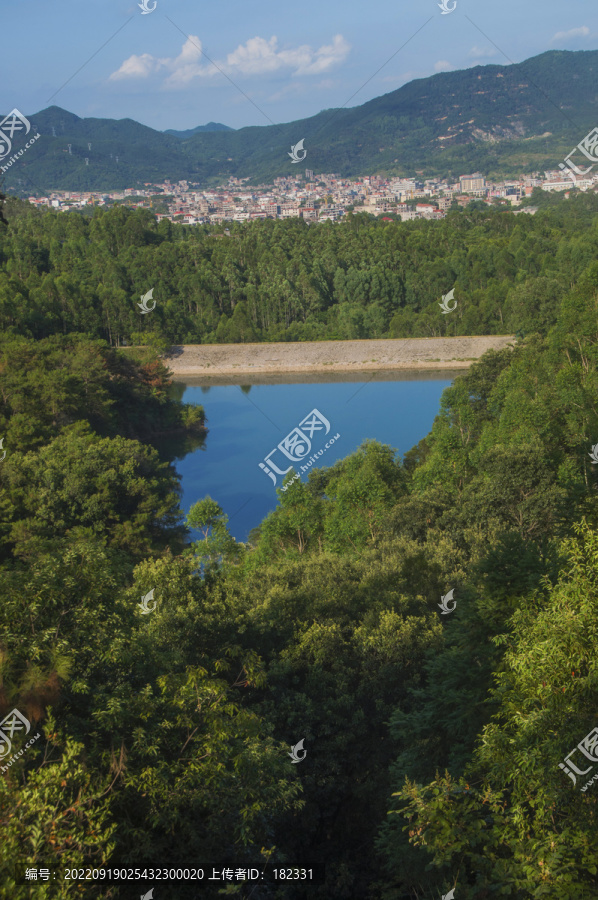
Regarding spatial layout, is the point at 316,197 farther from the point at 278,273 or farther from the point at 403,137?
the point at 278,273

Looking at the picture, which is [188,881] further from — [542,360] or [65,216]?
[65,216]

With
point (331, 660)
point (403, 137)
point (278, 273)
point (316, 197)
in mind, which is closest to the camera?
point (331, 660)

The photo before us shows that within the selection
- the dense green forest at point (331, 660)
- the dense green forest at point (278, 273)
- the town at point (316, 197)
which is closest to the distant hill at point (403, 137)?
the town at point (316, 197)

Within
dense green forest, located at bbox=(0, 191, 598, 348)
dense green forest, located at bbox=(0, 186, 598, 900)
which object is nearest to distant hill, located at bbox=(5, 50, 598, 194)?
dense green forest, located at bbox=(0, 191, 598, 348)

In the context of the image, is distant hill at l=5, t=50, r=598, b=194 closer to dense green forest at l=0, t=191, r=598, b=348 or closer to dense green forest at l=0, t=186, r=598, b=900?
dense green forest at l=0, t=191, r=598, b=348

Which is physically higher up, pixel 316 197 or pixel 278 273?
pixel 316 197

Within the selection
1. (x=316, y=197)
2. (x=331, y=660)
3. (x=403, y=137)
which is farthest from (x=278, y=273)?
(x=403, y=137)

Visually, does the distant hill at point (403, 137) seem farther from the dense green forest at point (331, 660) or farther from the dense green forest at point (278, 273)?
the dense green forest at point (331, 660)
